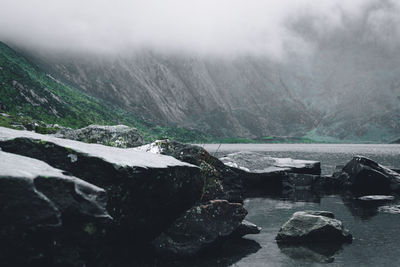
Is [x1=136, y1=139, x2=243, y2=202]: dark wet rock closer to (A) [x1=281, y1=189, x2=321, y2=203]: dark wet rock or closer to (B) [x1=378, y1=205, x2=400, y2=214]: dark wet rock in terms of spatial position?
(A) [x1=281, y1=189, x2=321, y2=203]: dark wet rock

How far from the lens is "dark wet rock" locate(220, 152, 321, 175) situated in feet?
139

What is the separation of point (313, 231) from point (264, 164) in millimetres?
25920

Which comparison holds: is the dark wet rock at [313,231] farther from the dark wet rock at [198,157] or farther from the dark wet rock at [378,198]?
the dark wet rock at [378,198]

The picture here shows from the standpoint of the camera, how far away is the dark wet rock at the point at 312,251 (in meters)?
15.4

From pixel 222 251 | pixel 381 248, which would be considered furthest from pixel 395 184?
pixel 222 251

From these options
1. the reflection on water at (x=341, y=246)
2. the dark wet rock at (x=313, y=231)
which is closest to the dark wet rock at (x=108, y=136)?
the reflection on water at (x=341, y=246)

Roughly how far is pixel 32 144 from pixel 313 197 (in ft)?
99.6

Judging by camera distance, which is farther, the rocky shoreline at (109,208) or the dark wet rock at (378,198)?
the dark wet rock at (378,198)

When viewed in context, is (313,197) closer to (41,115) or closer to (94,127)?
(94,127)

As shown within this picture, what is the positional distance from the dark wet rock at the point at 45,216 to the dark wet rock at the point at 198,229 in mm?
6499

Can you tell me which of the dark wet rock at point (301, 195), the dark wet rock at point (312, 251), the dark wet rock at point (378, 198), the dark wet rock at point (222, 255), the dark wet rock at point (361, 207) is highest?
the dark wet rock at point (378, 198)

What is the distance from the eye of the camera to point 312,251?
1647cm

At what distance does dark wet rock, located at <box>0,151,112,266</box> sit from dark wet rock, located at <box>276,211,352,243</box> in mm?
12170

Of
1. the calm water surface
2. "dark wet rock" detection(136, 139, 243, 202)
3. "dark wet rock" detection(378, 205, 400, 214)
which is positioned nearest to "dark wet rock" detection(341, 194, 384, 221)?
the calm water surface
